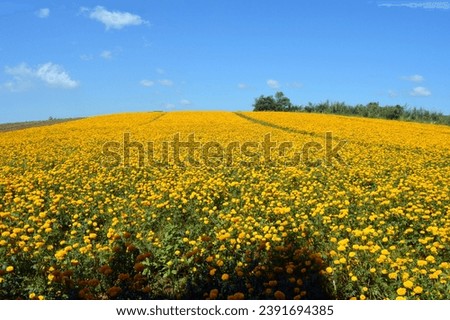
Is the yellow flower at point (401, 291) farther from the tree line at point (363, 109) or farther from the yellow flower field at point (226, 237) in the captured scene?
the tree line at point (363, 109)

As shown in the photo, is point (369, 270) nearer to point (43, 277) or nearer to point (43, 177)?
point (43, 277)

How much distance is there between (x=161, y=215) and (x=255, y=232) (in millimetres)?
2273

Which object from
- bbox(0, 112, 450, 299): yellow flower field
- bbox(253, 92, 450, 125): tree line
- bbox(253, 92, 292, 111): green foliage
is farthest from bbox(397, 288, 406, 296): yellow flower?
bbox(253, 92, 292, 111): green foliage

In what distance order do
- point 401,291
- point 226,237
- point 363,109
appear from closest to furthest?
point 401,291 < point 226,237 < point 363,109

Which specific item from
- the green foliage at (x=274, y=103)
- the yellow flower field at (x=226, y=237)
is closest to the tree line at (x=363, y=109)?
the green foliage at (x=274, y=103)

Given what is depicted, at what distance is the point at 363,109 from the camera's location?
52875 mm

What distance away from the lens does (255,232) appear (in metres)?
5.67

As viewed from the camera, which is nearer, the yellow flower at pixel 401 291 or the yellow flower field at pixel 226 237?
the yellow flower at pixel 401 291

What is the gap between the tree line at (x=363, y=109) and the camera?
44250 mm

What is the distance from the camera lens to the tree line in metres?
44.2

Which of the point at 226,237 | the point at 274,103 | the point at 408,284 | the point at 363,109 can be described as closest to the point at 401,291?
the point at 408,284

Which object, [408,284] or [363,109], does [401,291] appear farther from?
[363,109]

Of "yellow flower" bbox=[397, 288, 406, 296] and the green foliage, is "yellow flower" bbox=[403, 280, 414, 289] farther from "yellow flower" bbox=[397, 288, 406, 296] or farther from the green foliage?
the green foliage
